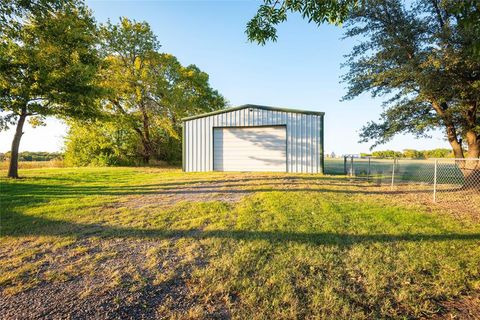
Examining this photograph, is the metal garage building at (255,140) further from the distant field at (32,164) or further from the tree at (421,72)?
the distant field at (32,164)

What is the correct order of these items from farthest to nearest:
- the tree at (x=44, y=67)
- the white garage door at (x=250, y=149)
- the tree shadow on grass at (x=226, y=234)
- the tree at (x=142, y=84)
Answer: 1. the tree at (x=142, y=84)
2. the white garage door at (x=250, y=149)
3. the tree at (x=44, y=67)
4. the tree shadow on grass at (x=226, y=234)

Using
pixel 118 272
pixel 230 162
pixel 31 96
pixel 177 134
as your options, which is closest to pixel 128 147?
pixel 177 134

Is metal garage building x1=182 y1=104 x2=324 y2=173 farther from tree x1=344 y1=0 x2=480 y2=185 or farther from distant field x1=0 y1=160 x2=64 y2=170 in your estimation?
distant field x1=0 y1=160 x2=64 y2=170

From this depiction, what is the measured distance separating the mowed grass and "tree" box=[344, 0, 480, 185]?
4330 mm

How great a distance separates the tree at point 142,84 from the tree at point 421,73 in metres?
13.7

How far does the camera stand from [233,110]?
39.7 feet

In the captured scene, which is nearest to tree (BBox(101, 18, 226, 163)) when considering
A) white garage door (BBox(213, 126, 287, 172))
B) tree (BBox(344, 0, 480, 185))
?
white garage door (BBox(213, 126, 287, 172))

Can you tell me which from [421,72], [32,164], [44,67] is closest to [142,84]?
[44,67]

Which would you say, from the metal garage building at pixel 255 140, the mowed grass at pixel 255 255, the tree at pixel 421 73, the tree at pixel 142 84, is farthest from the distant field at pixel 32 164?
the tree at pixel 421 73

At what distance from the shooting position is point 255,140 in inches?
471

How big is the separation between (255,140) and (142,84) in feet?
36.3

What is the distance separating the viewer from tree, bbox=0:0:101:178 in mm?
9008

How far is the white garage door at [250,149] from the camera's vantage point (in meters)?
11.6

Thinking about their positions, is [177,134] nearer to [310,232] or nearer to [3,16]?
[3,16]
